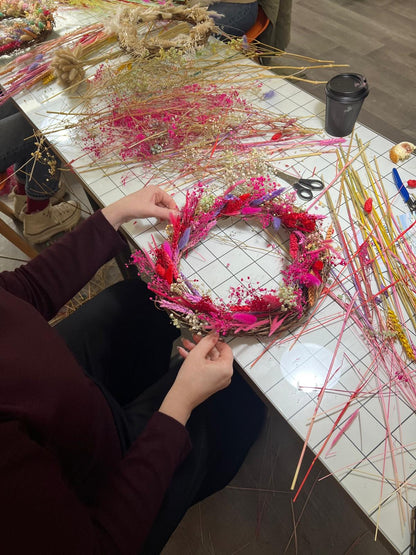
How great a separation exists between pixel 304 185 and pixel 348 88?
1.03 feet

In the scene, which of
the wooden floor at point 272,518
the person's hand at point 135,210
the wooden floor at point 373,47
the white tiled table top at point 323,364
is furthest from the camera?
the wooden floor at point 373,47

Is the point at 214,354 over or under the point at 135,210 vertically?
under

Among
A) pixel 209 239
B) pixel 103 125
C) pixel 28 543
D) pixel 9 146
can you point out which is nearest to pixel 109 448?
pixel 28 543

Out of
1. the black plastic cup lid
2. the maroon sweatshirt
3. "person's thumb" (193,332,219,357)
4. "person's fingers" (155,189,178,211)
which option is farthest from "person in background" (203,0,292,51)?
the maroon sweatshirt

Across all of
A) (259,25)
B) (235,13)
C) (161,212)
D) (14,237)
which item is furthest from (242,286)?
(259,25)

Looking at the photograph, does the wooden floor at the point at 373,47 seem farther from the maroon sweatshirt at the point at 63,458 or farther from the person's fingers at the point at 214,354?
the maroon sweatshirt at the point at 63,458

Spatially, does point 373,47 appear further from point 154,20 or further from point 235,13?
point 154,20

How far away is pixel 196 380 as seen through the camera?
2.90 feet

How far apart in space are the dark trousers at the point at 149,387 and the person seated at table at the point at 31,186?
0.88m

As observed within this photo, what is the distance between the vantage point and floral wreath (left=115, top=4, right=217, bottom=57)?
148 centimetres

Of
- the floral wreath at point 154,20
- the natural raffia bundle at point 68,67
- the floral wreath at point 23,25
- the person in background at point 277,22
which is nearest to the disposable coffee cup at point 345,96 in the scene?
the floral wreath at point 154,20

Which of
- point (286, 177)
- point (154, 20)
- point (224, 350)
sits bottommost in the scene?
point (224, 350)

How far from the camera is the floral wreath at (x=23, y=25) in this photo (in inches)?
70.2

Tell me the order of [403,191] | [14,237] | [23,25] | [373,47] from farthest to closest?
[373,47] → [14,237] → [23,25] → [403,191]
